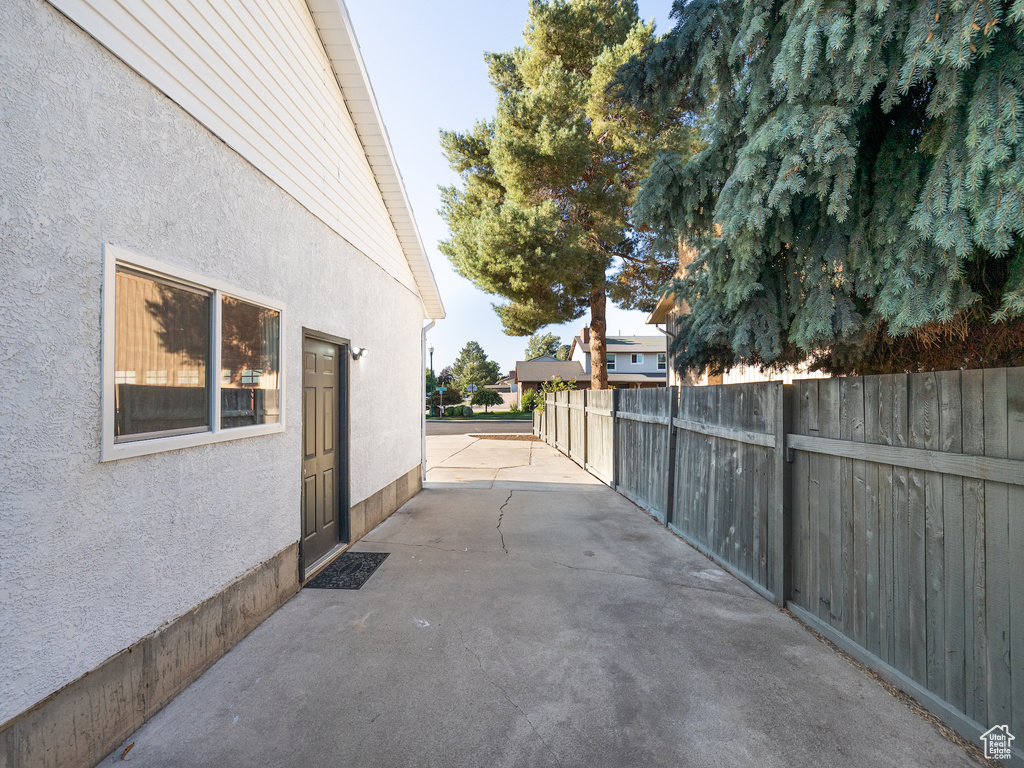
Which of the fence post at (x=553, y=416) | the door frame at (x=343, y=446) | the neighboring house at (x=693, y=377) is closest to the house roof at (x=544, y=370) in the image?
the fence post at (x=553, y=416)

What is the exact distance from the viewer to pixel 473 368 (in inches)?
1976

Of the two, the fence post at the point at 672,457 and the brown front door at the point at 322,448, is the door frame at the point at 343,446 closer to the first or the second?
the brown front door at the point at 322,448

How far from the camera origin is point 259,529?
3.36 metres

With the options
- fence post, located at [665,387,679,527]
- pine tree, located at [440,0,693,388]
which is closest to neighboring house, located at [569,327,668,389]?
pine tree, located at [440,0,693,388]

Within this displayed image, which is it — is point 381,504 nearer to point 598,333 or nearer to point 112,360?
point 112,360

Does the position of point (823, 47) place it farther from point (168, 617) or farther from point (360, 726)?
point (168, 617)

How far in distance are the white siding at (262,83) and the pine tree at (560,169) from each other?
6.52 metres

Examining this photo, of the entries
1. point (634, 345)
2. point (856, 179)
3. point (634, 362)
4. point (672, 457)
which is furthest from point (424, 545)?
point (634, 362)

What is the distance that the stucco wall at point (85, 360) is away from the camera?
178cm

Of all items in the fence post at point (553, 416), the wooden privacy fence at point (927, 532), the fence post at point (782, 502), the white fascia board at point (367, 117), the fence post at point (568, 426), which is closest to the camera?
the wooden privacy fence at point (927, 532)

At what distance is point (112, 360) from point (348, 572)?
9.39 ft

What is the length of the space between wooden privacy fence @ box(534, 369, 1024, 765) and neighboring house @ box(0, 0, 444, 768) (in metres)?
3.91

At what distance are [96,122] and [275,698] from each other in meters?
3.02

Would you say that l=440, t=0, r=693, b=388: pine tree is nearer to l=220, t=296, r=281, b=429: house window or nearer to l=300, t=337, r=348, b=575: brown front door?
l=300, t=337, r=348, b=575: brown front door
